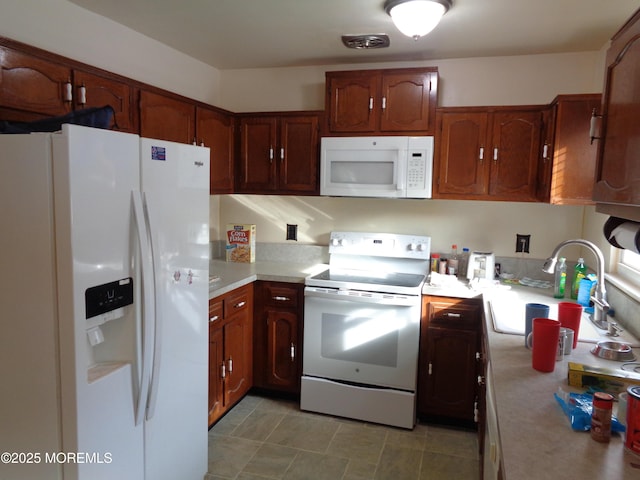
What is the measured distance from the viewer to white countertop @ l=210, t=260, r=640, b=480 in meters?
1.07

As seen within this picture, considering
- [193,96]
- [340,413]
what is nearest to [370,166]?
[193,96]

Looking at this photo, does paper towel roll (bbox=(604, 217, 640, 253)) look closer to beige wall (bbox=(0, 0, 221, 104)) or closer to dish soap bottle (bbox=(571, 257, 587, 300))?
dish soap bottle (bbox=(571, 257, 587, 300))

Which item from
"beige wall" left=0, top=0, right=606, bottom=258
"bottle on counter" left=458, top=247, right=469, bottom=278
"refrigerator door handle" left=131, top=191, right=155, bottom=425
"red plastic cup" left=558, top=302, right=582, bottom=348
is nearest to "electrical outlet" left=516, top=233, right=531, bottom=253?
"beige wall" left=0, top=0, right=606, bottom=258

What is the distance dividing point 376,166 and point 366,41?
770 millimetres

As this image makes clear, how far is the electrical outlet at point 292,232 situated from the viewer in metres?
3.66

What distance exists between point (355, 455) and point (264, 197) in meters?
2.01

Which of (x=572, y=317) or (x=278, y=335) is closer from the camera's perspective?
(x=572, y=317)

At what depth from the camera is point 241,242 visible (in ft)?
11.7

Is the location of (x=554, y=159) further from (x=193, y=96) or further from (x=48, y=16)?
(x=48, y=16)

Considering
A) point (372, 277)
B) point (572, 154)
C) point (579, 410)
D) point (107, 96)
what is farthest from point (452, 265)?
point (107, 96)

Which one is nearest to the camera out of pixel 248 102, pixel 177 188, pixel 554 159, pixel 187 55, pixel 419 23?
pixel 177 188

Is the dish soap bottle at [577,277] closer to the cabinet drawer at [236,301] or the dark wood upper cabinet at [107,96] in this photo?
the cabinet drawer at [236,301]

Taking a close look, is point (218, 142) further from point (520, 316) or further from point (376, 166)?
point (520, 316)

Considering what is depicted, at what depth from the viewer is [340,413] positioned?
3045mm
